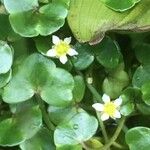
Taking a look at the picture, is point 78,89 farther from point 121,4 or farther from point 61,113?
point 121,4

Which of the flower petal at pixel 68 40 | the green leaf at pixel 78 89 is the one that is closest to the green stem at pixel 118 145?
the green leaf at pixel 78 89

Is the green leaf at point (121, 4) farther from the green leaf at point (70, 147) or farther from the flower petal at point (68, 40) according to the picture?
the green leaf at point (70, 147)

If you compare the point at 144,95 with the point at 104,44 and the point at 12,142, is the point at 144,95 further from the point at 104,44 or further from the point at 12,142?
the point at 12,142

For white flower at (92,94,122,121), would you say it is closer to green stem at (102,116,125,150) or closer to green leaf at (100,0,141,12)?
green stem at (102,116,125,150)

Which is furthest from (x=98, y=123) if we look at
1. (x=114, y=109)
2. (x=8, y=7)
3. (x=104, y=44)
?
(x=8, y=7)

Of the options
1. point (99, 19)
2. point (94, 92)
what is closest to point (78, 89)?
point (94, 92)
